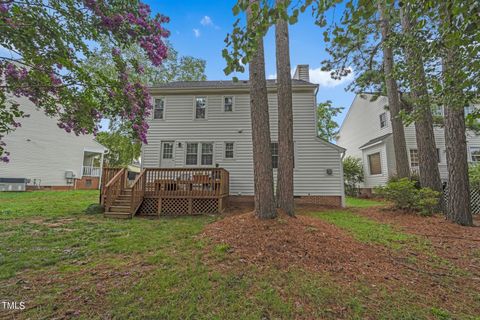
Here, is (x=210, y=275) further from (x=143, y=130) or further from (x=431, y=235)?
(x=431, y=235)

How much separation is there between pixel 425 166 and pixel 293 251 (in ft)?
22.6

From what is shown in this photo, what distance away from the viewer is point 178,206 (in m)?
8.11

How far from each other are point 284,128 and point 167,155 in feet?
22.7

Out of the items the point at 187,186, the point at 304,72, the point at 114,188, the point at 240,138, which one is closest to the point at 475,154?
the point at 304,72

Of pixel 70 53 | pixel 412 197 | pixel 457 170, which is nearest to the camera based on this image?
pixel 70 53

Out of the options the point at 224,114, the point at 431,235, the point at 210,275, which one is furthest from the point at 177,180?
the point at 431,235

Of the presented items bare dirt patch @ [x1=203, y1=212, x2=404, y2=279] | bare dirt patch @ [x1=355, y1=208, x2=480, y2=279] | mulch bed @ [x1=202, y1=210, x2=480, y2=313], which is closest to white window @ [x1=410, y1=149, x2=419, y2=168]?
bare dirt patch @ [x1=355, y1=208, x2=480, y2=279]

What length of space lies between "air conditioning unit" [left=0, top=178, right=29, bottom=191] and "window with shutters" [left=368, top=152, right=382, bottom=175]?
2344 centimetres

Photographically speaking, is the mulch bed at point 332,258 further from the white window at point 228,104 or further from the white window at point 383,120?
the white window at point 383,120

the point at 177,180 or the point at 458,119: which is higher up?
the point at 458,119

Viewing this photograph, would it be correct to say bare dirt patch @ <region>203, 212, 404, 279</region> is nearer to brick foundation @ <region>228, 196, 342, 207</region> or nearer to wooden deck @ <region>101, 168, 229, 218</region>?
wooden deck @ <region>101, 168, 229, 218</region>

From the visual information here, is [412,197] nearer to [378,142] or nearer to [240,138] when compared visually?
[240,138]

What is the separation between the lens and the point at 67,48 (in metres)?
3.77

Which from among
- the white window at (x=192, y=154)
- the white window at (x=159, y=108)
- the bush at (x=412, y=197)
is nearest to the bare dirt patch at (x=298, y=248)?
the bush at (x=412, y=197)
